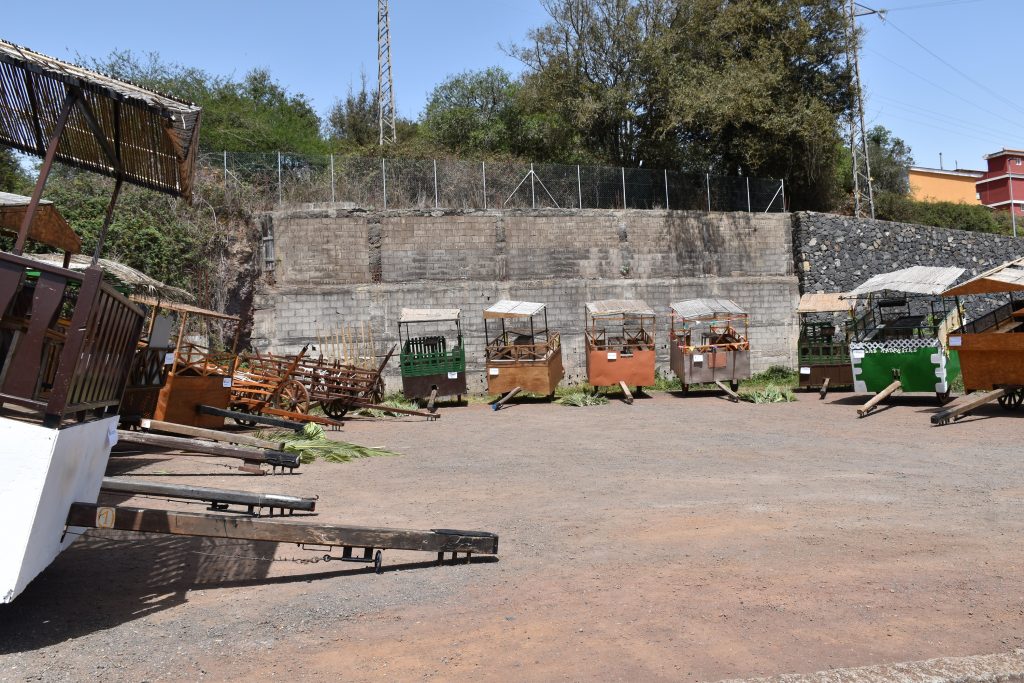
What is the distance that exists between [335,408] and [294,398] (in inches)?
58.3

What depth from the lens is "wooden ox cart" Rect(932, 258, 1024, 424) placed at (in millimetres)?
14469

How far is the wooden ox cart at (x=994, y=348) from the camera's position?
14.5 metres

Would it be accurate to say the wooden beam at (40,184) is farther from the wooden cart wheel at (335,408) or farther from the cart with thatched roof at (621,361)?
the cart with thatched roof at (621,361)

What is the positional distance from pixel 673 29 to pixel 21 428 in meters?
26.3

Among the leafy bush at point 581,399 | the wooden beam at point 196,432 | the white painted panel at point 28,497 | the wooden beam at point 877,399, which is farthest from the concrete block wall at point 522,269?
the white painted panel at point 28,497

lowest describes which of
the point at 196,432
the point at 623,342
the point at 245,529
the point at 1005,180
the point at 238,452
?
the point at 245,529

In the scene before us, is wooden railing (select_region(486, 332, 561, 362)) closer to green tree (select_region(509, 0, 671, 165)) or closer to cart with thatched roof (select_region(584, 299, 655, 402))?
cart with thatched roof (select_region(584, 299, 655, 402))

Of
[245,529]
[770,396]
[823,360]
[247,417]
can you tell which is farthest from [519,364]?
[245,529]

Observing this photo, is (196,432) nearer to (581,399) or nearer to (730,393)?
(581,399)

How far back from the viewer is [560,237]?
24969 mm

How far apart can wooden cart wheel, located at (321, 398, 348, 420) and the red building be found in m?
44.1

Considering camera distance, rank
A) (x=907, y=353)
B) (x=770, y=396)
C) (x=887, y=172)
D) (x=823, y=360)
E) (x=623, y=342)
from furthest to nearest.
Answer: (x=887, y=172)
(x=623, y=342)
(x=823, y=360)
(x=770, y=396)
(x=907, y=353)

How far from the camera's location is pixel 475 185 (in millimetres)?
25594

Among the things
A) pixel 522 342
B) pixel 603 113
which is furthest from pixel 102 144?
pixel 603 113
